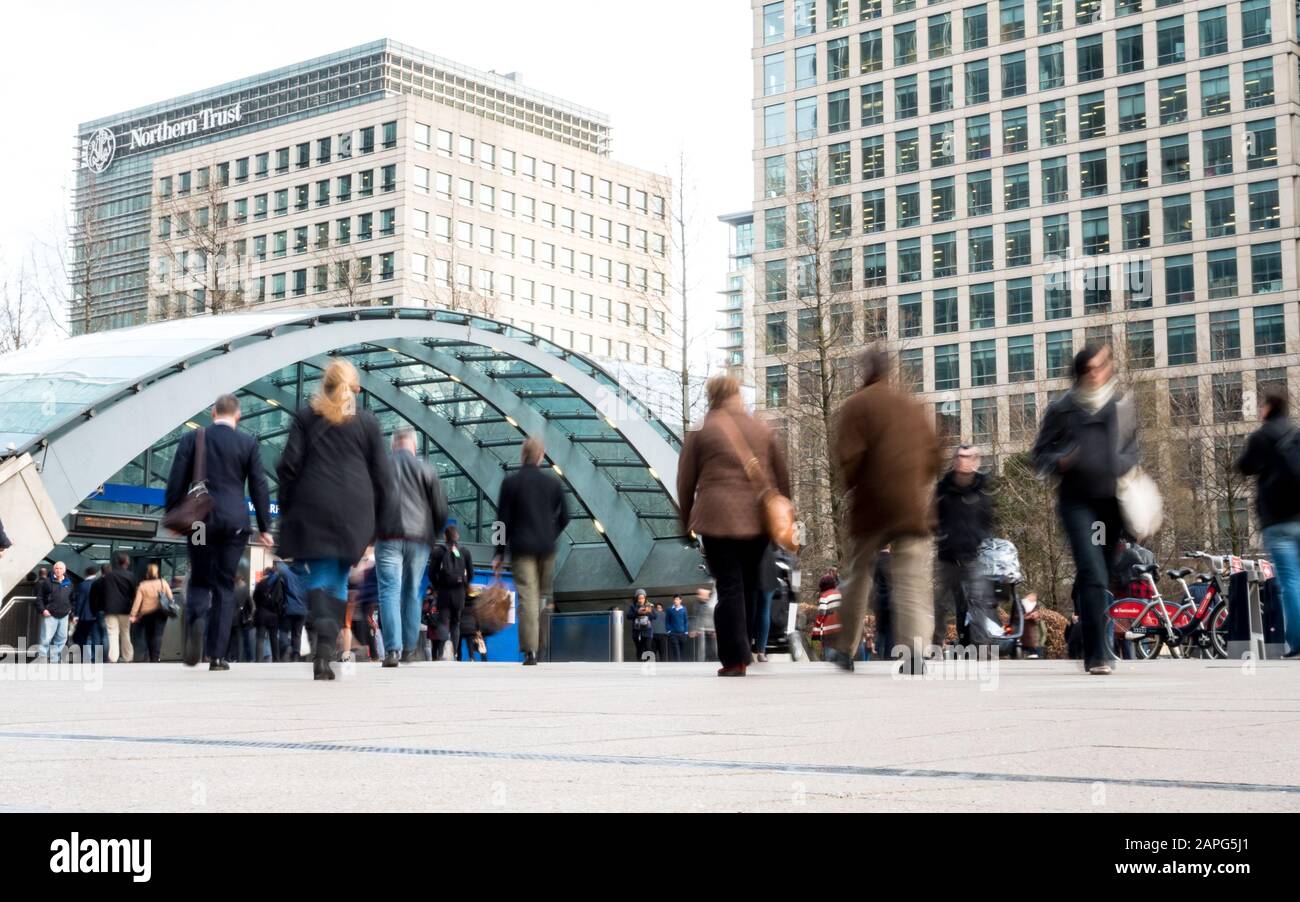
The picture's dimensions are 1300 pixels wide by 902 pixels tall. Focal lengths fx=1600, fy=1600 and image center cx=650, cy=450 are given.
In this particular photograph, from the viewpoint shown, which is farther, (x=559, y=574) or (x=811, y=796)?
(x=559, y=574)

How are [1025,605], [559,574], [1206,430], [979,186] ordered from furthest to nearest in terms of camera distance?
[979,186], [1206,430], [559,574], [1025,605]

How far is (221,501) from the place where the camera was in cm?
1120

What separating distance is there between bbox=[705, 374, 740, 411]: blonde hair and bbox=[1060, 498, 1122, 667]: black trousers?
2.08m

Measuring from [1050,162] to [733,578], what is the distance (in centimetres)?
7490

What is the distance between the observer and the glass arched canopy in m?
27.8

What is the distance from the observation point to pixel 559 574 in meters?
41.4

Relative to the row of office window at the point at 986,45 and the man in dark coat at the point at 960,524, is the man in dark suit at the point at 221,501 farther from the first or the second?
the row of office window at the point at 986,45

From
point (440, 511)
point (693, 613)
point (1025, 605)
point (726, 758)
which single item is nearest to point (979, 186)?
point (693, 613)

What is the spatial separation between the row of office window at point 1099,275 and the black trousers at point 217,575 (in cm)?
5819

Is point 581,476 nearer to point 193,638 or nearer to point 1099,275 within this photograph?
point 193,638
